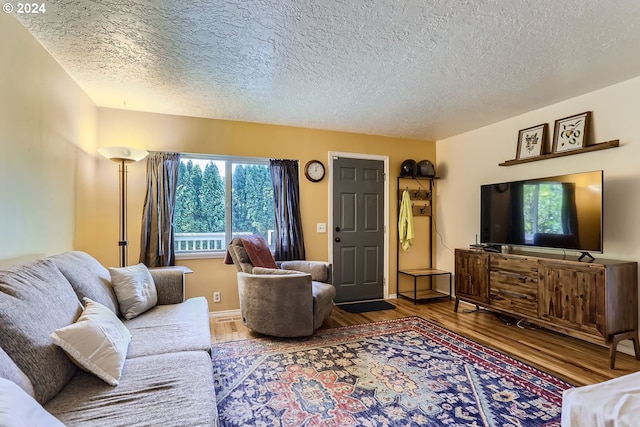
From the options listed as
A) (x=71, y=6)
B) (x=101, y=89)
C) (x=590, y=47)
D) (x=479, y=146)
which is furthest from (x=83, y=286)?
(x=479, y=146)

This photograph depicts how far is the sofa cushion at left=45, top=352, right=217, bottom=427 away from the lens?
3.85 ft

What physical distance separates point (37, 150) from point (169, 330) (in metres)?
1.60

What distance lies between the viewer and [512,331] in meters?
3.25

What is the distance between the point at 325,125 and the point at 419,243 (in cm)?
235

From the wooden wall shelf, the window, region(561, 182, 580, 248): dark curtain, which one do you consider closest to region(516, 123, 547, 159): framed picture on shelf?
the wooden wall shelf

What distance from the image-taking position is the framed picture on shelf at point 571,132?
3.01 meters

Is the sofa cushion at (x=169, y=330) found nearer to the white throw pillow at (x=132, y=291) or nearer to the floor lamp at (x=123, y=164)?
the white throw pillow at (x=132, y=291)

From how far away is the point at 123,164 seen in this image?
318 cm

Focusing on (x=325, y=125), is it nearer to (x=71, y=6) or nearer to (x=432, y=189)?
(x=432, y=189)

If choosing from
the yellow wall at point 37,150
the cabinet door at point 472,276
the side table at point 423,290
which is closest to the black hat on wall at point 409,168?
the cabinet door at point 472,276

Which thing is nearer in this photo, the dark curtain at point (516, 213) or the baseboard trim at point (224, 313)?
the dark curtain at point (516, 213)

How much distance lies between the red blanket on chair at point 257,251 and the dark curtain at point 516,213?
2.71 metres

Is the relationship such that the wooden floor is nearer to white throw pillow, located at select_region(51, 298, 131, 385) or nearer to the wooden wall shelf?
white throw pillow, located at select_region(51, 298, 131, 385)

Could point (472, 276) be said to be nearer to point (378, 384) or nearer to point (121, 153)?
point (378, 384)
